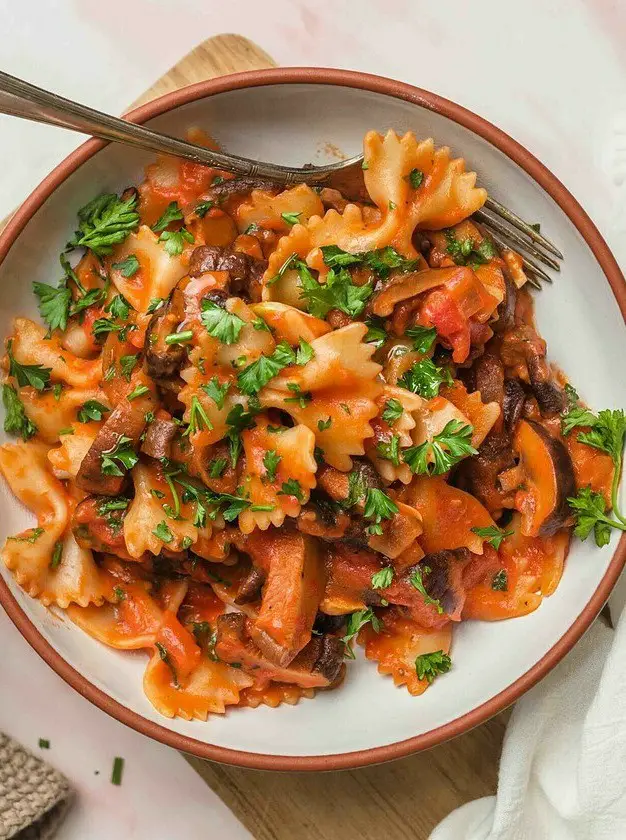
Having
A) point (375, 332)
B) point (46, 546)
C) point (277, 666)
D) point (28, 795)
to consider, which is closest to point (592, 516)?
point (375, 332)

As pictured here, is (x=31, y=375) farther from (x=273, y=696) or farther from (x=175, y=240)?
(x=273, y=696)

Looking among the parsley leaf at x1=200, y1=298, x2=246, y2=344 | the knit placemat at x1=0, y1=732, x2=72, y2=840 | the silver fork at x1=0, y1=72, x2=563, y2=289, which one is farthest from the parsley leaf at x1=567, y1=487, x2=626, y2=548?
the knit placemat at x1=0, y1=732, x2=72, y2=840

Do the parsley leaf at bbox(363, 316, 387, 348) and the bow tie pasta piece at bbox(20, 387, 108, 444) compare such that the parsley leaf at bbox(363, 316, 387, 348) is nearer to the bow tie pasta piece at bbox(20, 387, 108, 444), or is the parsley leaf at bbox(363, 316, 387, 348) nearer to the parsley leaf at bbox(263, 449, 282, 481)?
the parsley leaf at bbox(263, 449, 282, 481)

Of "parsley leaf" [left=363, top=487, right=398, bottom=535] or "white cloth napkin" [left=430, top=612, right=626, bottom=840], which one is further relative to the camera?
"white cloth napkin" [left=430, top=612, right=626, bottom=840]

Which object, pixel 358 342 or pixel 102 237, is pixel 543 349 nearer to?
pixel 358 342

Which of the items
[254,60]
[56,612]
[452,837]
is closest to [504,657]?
[452,837]

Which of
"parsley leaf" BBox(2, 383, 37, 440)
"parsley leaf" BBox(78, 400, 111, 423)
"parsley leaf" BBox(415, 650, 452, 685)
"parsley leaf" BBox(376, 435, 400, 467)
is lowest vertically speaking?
"parsley leaf" BBox(415, 650, 452, 685)
